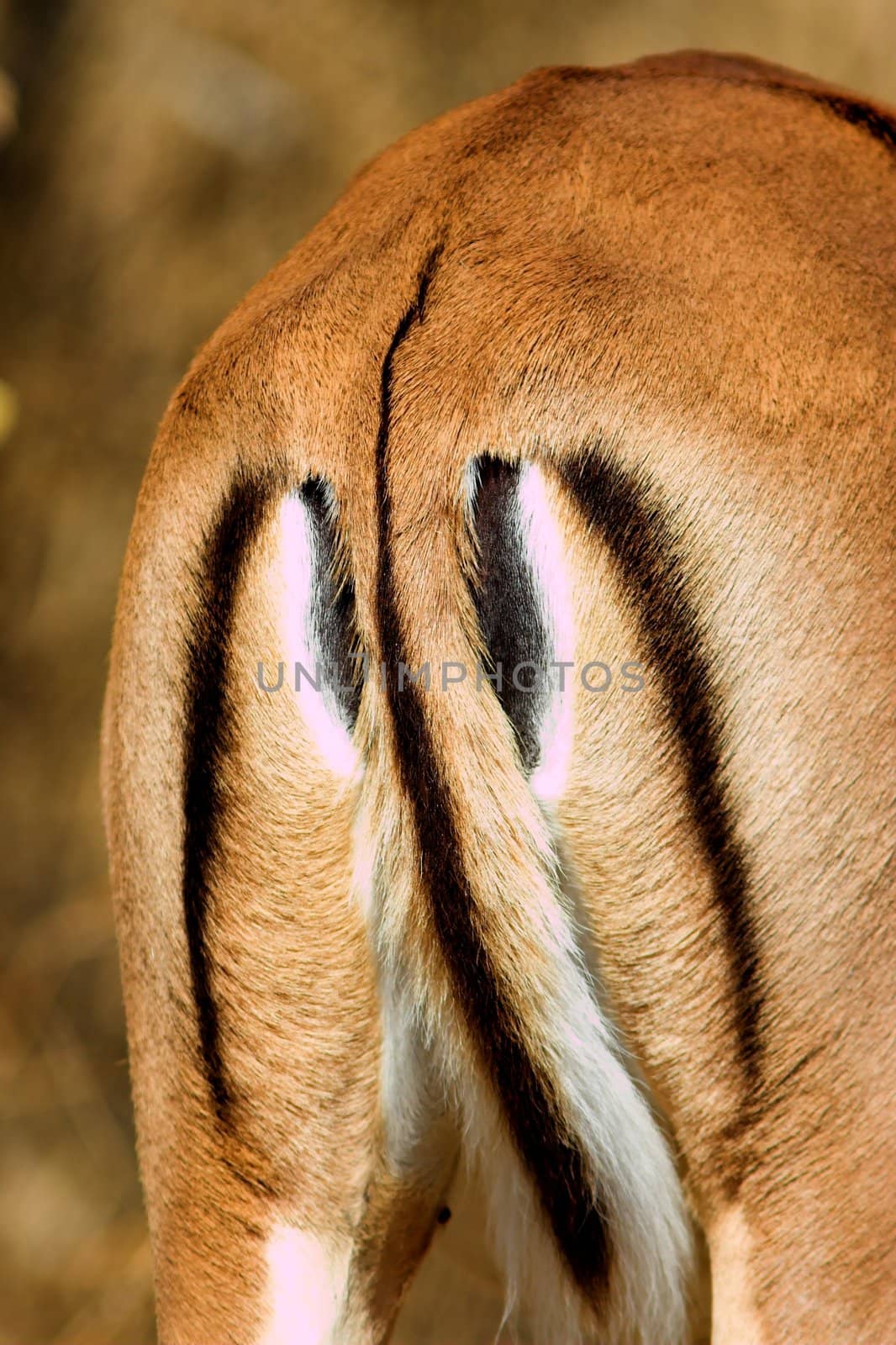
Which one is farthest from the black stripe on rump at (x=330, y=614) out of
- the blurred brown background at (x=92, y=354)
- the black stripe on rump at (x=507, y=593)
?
the blurred brown background at (x=92, y=354)

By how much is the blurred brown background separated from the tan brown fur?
4.60 feet

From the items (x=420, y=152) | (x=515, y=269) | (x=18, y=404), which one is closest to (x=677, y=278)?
(x=515, y=269)

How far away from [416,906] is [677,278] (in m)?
0.51

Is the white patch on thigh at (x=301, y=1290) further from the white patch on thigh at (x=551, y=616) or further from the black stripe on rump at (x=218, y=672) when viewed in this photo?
the white patch on thigh at (x=551, y=616)

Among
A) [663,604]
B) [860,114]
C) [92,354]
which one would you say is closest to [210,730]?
[663,604]

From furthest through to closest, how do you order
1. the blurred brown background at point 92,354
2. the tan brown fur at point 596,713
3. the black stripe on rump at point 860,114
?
the blurred brown background at point 92,354 → the black stripe on rump at point 860,114 → the tan brown fur at point 596,713

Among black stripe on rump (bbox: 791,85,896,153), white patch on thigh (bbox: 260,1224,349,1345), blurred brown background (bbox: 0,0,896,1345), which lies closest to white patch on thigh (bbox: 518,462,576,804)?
white patch on thigh (bbox: 260,1224,349,1345)

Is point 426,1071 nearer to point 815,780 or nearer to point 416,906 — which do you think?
point 416,906

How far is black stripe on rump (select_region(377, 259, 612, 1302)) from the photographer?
788mm

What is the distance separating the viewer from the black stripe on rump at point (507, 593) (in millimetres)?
787

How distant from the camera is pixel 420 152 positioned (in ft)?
3.44

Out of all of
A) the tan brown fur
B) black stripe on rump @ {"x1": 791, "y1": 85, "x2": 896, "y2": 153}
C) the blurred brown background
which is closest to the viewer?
the tan brown fur

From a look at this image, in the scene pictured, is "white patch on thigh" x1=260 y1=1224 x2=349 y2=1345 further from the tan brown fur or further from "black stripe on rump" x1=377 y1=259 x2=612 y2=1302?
"black stripe on rump" x1=377 y1=259 x2=612 y2=1302

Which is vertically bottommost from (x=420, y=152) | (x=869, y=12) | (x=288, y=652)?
(x=288, y=652)
